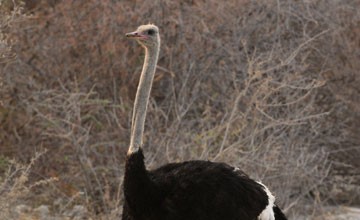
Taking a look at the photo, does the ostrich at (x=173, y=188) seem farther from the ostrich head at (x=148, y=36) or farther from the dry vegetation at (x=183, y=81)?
the dry vegetation at (x=183, y=81)

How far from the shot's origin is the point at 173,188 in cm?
378

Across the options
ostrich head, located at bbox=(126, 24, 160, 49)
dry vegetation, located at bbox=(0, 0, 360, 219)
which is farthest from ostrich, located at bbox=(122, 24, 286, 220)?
dry vegetation, located at bbox=(0, 0, 360, 219)

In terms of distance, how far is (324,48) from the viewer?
6809 millimetres

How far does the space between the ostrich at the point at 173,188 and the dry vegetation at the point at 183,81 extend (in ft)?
6.30

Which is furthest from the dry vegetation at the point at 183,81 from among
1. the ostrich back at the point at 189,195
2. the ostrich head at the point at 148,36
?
the ostrich head at the point at 148,36

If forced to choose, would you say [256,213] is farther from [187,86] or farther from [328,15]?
[328,15]

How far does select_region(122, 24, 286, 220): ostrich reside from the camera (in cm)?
368

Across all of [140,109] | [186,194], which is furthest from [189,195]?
[140,109]

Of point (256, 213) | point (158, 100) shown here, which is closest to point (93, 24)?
point (158, 100)

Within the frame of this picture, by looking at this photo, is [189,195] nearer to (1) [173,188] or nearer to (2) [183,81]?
(1) [173,188]

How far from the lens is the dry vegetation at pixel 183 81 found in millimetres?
6074

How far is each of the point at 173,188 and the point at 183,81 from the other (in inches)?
101

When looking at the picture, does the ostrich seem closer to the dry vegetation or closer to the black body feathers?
the black body feathers

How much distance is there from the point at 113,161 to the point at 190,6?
1768 millimetres
